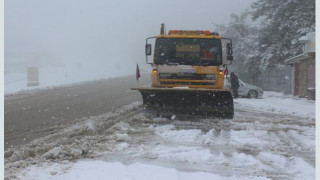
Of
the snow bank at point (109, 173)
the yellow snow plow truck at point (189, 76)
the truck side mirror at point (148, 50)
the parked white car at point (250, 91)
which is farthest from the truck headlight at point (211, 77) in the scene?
the parked white car at point (250, 91)

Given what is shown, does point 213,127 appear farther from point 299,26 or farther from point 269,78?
point 269,78

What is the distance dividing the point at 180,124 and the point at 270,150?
11.0 ft

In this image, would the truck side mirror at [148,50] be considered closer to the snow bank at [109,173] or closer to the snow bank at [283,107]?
the snow bank at [283,107]

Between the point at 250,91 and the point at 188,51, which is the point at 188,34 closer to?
the point at 188,51

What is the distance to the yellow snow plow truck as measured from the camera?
10656 mm

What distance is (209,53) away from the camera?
11.6m

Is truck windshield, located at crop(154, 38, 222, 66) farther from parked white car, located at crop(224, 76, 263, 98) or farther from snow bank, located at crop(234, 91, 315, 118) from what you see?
parked white car, located at crop(224, 76, 263, 98)

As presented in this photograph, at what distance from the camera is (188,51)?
11625 mm

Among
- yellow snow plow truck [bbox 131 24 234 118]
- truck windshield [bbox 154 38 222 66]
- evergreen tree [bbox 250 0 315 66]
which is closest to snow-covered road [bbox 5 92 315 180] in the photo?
yellow snow plow truck [bbox 131 24 234 118]

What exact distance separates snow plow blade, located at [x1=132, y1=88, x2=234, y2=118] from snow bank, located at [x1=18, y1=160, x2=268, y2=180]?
506cm

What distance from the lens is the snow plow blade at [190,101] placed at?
10.5m

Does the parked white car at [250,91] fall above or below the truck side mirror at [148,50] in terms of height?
below

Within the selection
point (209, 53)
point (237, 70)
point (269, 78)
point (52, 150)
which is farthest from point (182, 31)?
point (237, 70)

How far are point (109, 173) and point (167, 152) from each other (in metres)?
1.61
